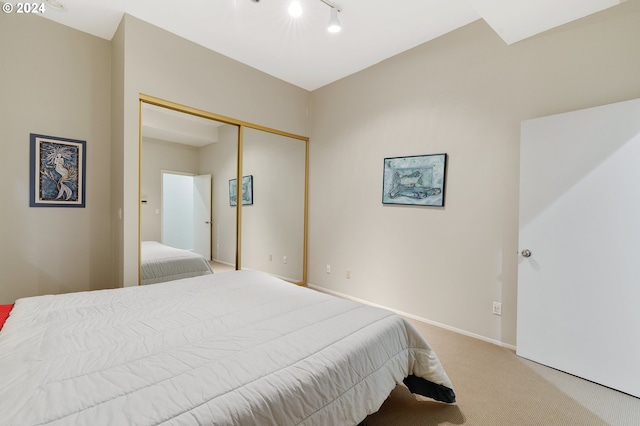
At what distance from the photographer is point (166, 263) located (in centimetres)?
298

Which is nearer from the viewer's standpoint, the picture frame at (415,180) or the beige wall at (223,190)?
the picture frame at (415,180)

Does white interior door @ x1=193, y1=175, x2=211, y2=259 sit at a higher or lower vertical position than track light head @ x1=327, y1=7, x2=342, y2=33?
lower

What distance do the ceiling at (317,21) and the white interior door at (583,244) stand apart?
2.58 feet

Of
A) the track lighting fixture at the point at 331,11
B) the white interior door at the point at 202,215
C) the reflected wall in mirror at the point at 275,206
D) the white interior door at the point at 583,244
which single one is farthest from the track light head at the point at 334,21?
the white interior door at the point at 202,215

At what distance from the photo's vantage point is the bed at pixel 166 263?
2.85 meters

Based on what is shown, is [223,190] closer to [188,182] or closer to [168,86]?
[188,182]

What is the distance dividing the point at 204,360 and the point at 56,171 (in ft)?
9.19

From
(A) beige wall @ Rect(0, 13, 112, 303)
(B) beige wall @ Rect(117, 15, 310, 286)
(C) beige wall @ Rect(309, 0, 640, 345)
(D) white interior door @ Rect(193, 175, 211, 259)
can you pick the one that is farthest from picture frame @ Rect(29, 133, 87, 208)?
(C) beige wall @ Rect(309, 0, 640, 345)

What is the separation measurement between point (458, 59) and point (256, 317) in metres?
2.97

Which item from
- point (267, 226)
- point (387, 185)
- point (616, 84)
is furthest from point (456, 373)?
point (267, 226)

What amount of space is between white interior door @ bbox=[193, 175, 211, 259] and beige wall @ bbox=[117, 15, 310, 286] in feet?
2.36

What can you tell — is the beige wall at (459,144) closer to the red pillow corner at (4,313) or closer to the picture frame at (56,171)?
the picture frame at (56,171)

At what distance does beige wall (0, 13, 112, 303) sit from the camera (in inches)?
100

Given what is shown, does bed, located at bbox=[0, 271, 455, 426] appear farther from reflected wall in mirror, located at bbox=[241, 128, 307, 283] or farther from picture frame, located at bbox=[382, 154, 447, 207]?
reflected wall in mirror, located at bbox=[241, 128, 307, 283]
